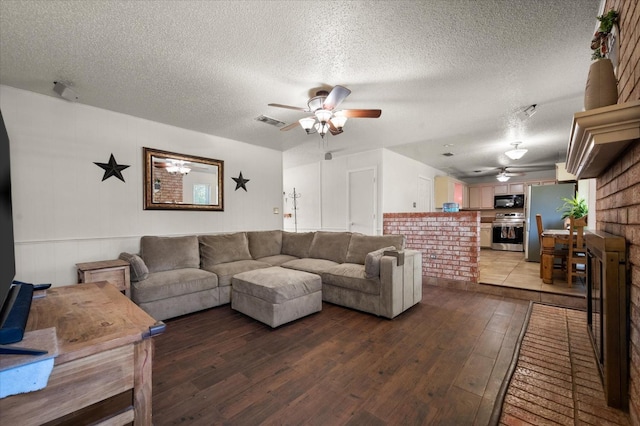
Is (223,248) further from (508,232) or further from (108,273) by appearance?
(508,232)

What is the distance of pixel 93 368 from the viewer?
83 cm

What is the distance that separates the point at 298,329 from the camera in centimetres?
270

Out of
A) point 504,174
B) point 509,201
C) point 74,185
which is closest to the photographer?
point 74,185

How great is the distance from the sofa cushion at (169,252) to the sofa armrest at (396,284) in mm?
2521

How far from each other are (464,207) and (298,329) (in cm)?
778

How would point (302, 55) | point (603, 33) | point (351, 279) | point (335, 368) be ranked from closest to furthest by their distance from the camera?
point (603, 33) < point (335, 368) < point (302, 55) < point (351, 279)

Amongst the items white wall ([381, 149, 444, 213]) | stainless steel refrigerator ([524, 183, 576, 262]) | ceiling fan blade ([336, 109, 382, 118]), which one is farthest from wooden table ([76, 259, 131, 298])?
stainless steel refrigerator ([524, 183, 576, 262])

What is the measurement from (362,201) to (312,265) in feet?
6.97

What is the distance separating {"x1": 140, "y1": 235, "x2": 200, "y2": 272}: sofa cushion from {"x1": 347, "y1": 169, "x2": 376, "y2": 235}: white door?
3039 millimetres

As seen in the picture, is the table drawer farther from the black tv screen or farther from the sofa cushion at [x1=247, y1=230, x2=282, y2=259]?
the sofa cushion at [x1=247, y1=230, x2=282, y2=259]

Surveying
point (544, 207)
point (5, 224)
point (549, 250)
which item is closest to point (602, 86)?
point (5, 224)

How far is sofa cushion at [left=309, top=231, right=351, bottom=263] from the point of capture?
3961mm

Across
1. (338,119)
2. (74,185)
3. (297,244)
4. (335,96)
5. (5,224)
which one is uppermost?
(335,96)

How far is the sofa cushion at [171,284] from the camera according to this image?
2.80 meters
